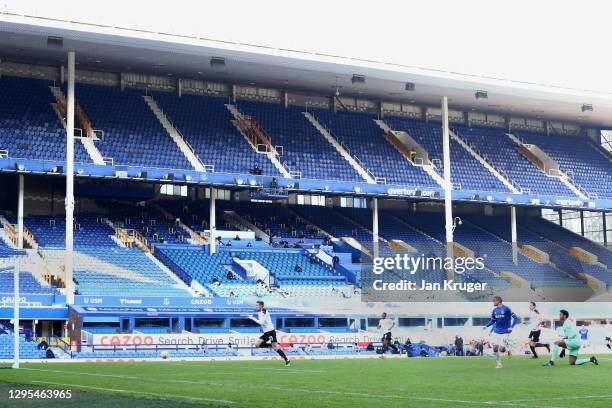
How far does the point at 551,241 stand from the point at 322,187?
1939cm

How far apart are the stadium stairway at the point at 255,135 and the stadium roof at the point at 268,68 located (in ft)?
6.77

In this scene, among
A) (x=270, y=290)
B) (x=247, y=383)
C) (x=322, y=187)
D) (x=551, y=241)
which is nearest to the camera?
(x=247, y=383)

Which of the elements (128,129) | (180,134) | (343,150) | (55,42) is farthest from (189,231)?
(55,42)

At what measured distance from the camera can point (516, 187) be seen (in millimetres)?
64688

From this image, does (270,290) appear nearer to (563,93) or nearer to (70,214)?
(70,214)

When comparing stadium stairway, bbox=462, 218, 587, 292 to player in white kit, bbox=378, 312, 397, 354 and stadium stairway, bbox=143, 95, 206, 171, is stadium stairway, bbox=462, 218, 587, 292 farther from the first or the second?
stadium stairway, bbox=143, 95, 206, 171

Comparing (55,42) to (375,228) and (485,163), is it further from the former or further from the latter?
(485,163)

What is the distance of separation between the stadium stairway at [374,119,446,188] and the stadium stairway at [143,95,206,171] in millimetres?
14961

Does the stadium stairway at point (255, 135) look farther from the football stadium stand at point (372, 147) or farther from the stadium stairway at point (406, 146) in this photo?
the stadium stairway at point (406, 146)

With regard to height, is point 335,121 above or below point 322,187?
above

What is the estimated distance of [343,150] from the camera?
6184cm

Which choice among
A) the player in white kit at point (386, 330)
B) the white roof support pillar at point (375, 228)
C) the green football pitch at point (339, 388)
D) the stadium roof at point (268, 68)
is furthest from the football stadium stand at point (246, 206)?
the green football pitch at point (339, 388)

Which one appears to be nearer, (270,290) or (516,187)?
(270,290)

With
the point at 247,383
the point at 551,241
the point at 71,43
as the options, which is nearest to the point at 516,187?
the point at 551,241
